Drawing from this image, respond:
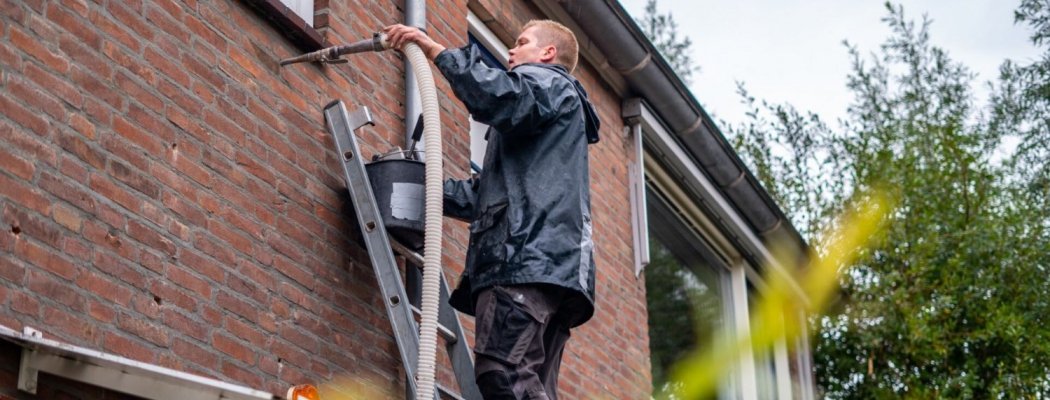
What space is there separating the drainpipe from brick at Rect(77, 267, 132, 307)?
5.82 feet

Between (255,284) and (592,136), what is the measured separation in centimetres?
129

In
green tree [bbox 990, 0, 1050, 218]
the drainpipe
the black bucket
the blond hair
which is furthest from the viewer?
green tree [bbox 990, 0, 1050, 218]

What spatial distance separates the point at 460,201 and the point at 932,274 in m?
7.51

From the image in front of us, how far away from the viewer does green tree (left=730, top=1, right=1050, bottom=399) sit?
1143 cm

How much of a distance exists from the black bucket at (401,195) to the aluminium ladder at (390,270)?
0.04 metres

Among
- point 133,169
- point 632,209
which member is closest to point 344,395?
point 133,169

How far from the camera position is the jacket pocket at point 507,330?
4527mm

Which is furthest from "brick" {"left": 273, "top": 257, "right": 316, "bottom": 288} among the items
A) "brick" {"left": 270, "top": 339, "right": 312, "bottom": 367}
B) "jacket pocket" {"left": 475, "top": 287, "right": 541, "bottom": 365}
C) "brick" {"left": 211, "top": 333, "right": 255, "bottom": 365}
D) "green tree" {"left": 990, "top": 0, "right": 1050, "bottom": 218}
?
"green tree" {"left": 990, "top": 0, "right": 1050, "bottom": 218}

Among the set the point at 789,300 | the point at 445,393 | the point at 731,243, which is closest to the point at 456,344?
the point at 445,393

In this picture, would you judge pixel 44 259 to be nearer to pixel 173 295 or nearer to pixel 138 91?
pixel 173 295

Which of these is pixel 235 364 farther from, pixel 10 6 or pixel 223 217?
pixel 10 6

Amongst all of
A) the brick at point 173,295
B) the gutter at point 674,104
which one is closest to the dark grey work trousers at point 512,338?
the brick at point 173,295

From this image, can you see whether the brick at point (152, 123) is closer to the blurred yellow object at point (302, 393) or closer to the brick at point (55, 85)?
the brick at point (55, 85)

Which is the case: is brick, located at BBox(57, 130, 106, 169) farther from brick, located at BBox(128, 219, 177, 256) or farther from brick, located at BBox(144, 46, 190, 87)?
brick, located at BBox(144, 46, 190, 87)
